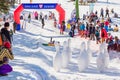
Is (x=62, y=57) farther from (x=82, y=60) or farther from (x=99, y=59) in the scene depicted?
(x=99, y=59)

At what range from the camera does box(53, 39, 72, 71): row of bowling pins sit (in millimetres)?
15490

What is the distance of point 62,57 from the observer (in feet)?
54.0

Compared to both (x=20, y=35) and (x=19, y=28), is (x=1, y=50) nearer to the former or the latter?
(x=20, y=35)

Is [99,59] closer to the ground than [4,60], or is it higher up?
closer to the ground

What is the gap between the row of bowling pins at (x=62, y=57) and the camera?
15.5 meters

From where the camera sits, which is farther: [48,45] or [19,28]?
[19,28]

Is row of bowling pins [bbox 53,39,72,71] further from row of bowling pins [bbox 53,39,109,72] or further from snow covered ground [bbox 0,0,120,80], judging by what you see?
snow covered ground [bbox 0,0,120,80]

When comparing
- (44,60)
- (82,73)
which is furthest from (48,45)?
(82,73)

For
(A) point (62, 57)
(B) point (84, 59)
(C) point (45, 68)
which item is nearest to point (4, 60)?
(C) point (45, 68)

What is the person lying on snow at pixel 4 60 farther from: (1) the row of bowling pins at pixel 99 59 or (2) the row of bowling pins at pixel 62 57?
(1) the row of bowling pins at pixel 99 59

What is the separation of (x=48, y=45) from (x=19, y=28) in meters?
9.83

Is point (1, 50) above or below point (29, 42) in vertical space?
above

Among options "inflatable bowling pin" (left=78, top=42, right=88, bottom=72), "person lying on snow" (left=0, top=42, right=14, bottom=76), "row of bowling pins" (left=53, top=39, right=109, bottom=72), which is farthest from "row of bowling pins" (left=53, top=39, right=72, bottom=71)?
"person lying on snow" (left=0, top=42, right=14, bottom=76)

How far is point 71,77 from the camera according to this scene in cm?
1479
